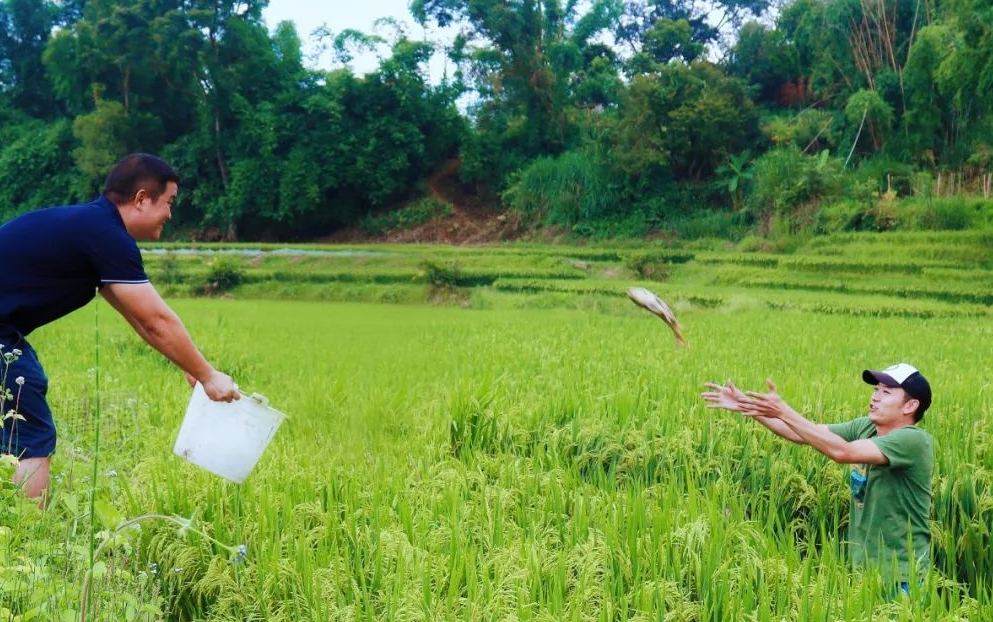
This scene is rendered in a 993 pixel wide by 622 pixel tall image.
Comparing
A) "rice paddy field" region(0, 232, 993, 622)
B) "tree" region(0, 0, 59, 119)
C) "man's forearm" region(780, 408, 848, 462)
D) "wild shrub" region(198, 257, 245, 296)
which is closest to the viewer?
"rice paddy field" region(0, 232, 993, 622)

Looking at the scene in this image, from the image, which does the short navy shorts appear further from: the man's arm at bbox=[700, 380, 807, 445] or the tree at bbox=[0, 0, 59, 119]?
the tree at bbox=[0, 0, 59, 119]

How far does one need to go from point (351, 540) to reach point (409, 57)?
1889 centimetres

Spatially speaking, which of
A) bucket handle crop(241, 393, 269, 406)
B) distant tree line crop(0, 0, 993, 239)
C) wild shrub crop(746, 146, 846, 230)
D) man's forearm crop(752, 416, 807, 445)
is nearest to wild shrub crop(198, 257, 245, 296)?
distant tree line crop(0, 0, 993, 239)

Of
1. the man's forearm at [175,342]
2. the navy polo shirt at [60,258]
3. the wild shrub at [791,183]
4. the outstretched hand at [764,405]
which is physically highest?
the wild shrub at [791,183]

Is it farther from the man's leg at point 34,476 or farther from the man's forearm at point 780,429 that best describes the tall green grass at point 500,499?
the man's forearm at point 780,429

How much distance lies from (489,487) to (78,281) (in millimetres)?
1523

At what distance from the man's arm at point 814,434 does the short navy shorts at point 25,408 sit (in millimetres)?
2265

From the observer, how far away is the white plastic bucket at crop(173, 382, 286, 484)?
2.43m

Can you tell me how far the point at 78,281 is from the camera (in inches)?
99.5

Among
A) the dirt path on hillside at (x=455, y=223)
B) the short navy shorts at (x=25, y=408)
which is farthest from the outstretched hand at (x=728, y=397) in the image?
the dirt path on hillside at (x=455, y=223)

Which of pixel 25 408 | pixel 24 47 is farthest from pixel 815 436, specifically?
pixel 24 47

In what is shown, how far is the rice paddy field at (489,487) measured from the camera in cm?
187

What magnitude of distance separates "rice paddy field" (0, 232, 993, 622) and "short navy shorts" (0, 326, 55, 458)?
0.14 m

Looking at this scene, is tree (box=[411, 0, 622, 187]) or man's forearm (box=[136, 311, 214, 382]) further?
tree (box=[411, 0, 622, 187])
